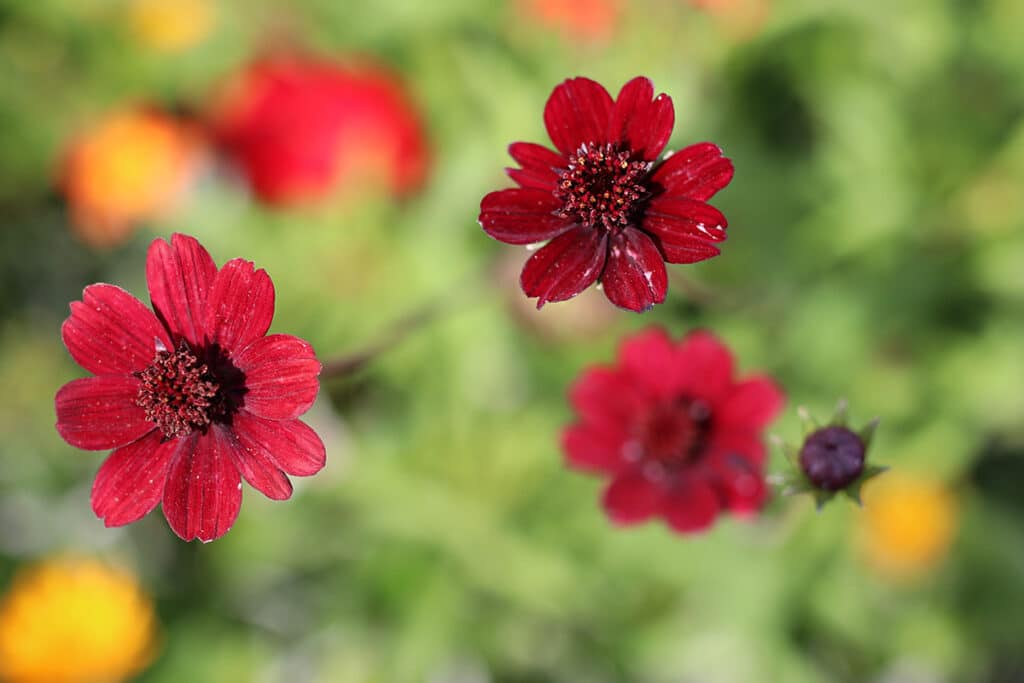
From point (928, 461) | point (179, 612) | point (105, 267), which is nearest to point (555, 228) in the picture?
point (928, 461)

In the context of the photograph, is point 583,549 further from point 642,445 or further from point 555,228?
point 555,228

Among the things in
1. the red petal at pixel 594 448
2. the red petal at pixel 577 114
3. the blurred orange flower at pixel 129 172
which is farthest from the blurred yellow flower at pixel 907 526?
the blurred orange flower at pixel 129 172

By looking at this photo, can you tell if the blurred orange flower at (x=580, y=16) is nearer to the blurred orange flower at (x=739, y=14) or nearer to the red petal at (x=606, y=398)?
the blurred orange flower at (x=739, y=14)

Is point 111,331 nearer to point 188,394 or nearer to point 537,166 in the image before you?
point 188,394

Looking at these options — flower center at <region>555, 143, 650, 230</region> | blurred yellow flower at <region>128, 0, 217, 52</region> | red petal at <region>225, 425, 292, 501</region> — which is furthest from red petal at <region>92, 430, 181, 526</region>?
blurred yellow flower at <region>128, 0, 217, 52</region>

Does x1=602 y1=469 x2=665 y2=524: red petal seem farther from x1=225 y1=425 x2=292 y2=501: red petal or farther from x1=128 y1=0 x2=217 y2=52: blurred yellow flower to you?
x1=128 y1=0 x2=217 y2=52: blurred yellow flower

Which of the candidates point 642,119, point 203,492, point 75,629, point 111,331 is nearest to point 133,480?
point 203,492
